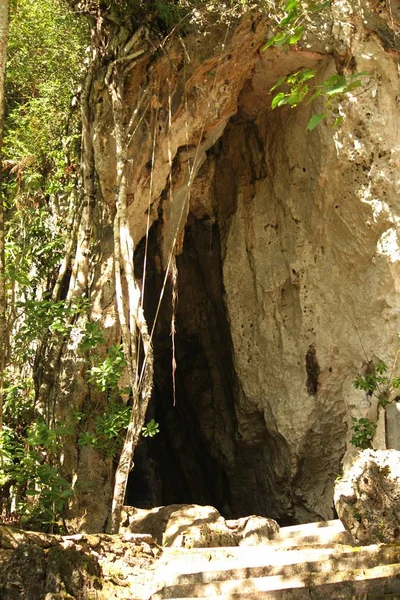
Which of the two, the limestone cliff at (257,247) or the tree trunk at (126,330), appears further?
the limestone cliff at (257,247)

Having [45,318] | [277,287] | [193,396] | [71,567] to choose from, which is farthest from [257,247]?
[71,567]

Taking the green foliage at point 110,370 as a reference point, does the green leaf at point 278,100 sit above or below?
above

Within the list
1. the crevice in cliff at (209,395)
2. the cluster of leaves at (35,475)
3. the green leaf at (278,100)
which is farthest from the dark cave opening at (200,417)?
the green leaf at (278,100)

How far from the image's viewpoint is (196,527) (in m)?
5.80

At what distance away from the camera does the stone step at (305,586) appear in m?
4.11

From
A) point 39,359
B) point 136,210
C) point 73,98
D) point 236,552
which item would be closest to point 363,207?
point 136,210

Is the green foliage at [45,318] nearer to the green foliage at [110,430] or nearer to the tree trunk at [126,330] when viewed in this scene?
the tree trunk at [126,330]

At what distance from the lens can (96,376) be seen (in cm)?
638

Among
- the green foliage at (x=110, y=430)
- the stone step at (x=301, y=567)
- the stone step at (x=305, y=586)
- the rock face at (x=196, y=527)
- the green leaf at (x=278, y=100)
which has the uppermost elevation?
the green leaf at (x=278, y=100)

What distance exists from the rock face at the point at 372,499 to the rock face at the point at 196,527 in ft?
2.76

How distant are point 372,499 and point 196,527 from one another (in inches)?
55.3

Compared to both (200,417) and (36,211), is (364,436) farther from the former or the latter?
(36,211)

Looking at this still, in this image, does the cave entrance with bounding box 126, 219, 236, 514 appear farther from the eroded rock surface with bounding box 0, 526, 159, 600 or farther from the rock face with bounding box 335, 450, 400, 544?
the eroded rock surface with bounding box 0, 526, 159, 600

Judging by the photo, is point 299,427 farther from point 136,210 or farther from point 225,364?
point 136,210
